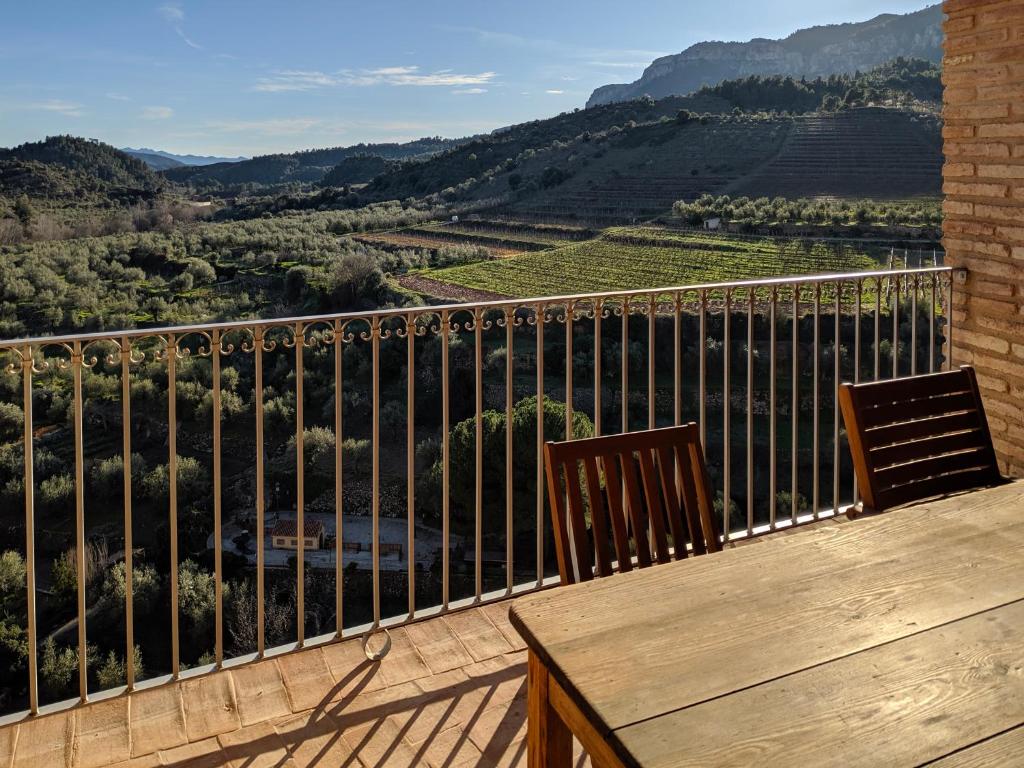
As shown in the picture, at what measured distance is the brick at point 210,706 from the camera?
214 cm

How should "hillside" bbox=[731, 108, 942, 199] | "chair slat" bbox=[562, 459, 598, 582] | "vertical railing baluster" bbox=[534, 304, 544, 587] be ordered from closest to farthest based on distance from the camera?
"chair slat" bbox=[562, 459, 598, 582], "vertical railing baluster" bbox=[534, 304, 544, 587], "hillside" bbox=[731, 108, 942, 199]

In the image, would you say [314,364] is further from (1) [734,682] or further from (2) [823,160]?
(2) [823,160]

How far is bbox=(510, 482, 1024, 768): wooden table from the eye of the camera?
0.94 meters

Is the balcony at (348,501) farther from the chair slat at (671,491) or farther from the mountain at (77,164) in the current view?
the mountain at (77,164)

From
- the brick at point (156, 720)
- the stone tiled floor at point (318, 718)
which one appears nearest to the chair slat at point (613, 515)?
the stone tiled floor at point (318, 718)

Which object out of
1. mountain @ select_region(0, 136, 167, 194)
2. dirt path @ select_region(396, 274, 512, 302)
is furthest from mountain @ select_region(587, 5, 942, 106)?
dirt path @ select_region(396, 274, 512, 302)

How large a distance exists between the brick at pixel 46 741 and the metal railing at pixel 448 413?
0.06m

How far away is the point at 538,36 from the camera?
80.3 ft

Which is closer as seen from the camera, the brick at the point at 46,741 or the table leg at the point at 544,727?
the table leg at the point at 544,727

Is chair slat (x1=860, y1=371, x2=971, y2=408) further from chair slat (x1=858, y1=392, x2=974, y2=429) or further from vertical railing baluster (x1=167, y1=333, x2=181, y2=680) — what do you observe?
vertical railing baluster (x1=167, y1=333, x2=181, y2=680)

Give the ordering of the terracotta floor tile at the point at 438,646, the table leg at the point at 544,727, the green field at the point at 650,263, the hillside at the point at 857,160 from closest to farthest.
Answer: the table leg at the point at 544,727 → the terracotta floor tile at the point at 438,646 → the green field at the point at 650,263 → the hillside at the point at 857,160

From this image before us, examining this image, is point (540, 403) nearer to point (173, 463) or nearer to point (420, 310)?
point (420, 310)

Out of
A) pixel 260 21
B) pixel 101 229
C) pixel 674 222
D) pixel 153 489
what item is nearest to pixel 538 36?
pixel 260 21

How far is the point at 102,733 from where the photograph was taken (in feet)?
6.94
